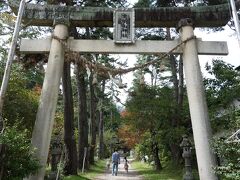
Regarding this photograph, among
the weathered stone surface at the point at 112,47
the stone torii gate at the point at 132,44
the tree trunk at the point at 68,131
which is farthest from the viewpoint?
the tree trunk at the point at 68,131

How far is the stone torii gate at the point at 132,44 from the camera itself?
1017 cm

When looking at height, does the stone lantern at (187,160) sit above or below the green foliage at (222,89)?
below

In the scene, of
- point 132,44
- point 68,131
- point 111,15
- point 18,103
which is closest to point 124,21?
point 111,15

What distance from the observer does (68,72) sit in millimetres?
17109

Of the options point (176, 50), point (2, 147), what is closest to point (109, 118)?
point (176, 50)

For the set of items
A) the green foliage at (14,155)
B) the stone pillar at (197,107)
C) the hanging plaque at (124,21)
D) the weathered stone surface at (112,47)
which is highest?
the hanging plaque at (124,21)

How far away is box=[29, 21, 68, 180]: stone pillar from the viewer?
976 centimetres

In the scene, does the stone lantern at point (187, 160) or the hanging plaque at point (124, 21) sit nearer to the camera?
the hanging plaque at point (124, 21)

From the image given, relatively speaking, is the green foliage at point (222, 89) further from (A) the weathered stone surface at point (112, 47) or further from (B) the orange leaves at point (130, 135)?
(B) the orange leaves at point (130, 135)

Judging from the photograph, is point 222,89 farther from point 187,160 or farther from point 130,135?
point 130,135

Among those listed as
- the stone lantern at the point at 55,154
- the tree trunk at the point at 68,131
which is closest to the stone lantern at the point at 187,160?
the stone lantern at the point at 55,154

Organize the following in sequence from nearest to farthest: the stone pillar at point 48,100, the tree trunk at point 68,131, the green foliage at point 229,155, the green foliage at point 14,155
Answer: the green foliage at point 229,155, the green foliage at point 14,155, the stone pillar at point 48,100, the tree trunk at point 68,131

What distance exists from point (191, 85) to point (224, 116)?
5040 mm

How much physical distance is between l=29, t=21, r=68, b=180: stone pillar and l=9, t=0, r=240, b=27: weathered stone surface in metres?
0.50
